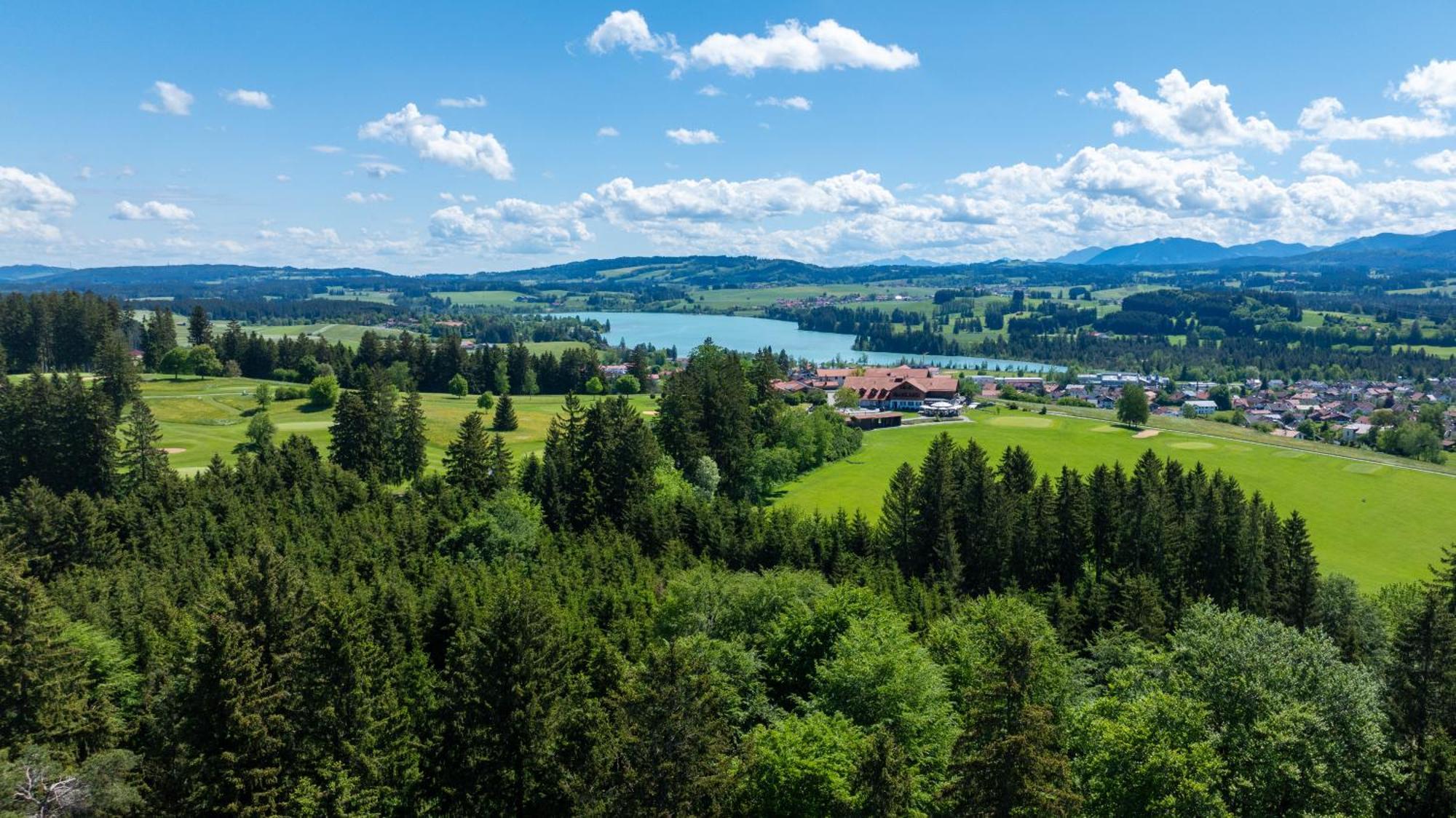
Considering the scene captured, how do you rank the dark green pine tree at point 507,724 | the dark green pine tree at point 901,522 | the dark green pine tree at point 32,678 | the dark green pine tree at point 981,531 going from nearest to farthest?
1. the dark green pine tree at point 32,678
2. the dark green pine tree at point 507,724
3. the dark green pine tree at point 981,531
4. the dark green pine tree at point 901,522

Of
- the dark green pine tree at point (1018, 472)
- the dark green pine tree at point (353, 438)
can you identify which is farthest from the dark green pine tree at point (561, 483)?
the dark green pine tree at point (1018, 472)

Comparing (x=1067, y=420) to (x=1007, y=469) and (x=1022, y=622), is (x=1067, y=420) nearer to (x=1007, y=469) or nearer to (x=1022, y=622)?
(x=1007, y=469)

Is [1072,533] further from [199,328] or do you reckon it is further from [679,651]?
[199,328]

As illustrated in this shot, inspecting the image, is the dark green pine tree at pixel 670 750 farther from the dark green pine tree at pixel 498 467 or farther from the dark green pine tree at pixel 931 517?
the dark green pine tree at pixel 498 467

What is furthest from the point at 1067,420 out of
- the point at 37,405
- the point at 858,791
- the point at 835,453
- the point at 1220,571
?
the point at 37,405

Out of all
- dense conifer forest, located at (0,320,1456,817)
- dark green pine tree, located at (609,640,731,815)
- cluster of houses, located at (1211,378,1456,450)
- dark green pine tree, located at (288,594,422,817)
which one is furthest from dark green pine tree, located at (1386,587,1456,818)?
cluster of houses, located at (1211,378,1456,450)

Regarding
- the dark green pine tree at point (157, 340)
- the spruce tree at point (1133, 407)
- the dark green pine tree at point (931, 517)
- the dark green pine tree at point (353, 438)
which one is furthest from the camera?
the dark green pine tree at point (157, 340)

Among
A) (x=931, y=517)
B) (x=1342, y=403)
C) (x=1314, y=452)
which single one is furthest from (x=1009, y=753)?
(x=1342, y=403)
